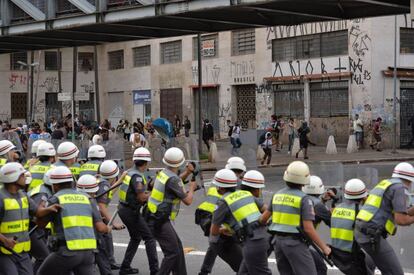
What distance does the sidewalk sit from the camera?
25078mm

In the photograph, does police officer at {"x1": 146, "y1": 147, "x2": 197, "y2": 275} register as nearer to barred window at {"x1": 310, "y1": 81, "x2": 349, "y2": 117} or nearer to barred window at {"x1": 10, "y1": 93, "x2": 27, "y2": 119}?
barred window at {"x1": 310, "y1": 81, "x2": 349, "y2": 117}

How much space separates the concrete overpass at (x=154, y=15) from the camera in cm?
1850

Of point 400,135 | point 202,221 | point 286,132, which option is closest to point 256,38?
point 286,132

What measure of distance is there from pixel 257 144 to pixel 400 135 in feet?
26.3

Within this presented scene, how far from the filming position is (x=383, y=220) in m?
6.96

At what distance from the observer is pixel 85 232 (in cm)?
658

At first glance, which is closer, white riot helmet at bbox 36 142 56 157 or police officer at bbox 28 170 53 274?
police officer at bbox 28 170 53 274

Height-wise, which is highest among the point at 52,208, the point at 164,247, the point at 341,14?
the point at 341,14

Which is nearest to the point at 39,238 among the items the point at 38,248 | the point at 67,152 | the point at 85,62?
the point at 38,248

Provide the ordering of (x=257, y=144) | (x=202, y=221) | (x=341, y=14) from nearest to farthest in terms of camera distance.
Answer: (x=202, y=221)
(x=341, y=14)
(x=257, y=144)

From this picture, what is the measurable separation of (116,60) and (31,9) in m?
24.3

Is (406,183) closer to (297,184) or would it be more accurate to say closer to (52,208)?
(297,184)

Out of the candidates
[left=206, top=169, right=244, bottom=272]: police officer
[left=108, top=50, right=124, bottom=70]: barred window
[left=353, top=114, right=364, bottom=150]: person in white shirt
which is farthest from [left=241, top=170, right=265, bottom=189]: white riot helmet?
[left=108, top=50, right=124, bottom=70]: barred window

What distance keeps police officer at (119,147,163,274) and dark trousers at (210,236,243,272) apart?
1.22m
